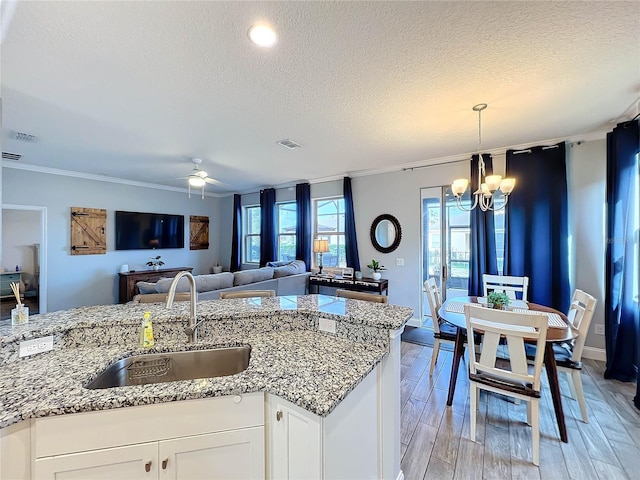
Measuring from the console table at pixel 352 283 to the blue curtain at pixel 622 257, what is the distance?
266 cm

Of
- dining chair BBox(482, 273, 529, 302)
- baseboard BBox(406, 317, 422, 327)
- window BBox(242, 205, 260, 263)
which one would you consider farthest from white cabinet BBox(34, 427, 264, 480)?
window BBox(242, 205, 260, 263)

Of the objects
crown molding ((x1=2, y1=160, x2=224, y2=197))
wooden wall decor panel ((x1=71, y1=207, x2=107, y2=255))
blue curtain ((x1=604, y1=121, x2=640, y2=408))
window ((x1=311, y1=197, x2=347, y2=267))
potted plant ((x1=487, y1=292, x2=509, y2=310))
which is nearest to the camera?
potted plant ((x1=487, y1=292, x2=509, y2=310))

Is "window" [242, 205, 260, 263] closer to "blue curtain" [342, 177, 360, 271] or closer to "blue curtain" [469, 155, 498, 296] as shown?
"blue curtain" [342, 177, 360, 271]

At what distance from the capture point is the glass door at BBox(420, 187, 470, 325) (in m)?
4.17

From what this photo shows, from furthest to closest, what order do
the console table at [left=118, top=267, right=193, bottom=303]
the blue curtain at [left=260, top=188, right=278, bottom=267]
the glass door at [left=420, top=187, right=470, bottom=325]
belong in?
1. the blue curtain at [left=260, top=188, right=278, bottom=267]
2. the console table at [left=118, top=267, right=193, bottom=303]
3. the glass door at [left=420, top=187, right=470, bottom=325]

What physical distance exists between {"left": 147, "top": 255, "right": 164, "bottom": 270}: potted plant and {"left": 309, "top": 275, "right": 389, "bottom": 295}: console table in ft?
11.6

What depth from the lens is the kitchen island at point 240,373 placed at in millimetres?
994

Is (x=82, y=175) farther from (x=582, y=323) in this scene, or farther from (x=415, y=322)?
(x=582, y=323)

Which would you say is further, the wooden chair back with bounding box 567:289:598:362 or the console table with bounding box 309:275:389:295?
the console table with bounding box 309:275:389:295

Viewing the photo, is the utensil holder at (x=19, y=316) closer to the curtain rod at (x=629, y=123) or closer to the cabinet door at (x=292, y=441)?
the cabinet door at (x=292, y=441)

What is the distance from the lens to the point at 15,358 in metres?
1.31

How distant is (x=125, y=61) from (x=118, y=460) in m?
2.33

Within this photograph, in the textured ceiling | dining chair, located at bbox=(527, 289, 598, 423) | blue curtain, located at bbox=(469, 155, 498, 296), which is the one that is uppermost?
the textured ceiling

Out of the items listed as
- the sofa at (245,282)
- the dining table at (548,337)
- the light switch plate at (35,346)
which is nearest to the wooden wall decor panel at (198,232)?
the sofa at (245,282)
